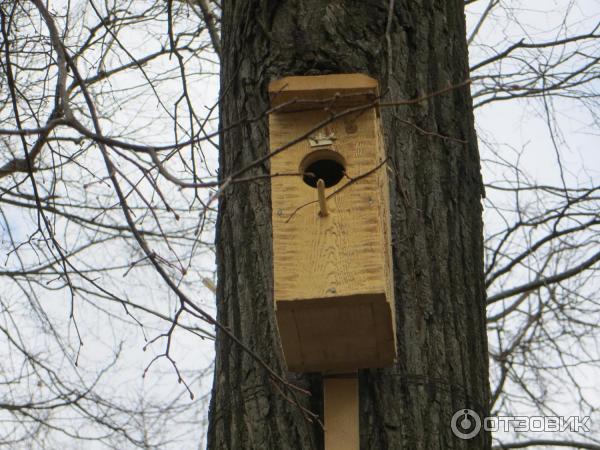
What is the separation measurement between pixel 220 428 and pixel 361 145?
0.80 metres

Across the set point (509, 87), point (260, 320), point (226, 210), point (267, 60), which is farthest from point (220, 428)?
point (509, 87)

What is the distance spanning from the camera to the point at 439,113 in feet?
10.0

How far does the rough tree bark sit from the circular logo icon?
2cm

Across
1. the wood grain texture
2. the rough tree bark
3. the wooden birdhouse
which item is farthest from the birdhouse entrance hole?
the wood grain texture

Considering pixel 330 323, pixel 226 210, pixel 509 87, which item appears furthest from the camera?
pixel 509 87

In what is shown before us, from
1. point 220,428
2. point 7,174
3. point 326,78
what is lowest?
point 220,428

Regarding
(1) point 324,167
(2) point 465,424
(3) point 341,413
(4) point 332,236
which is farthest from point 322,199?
(2) point 465,424

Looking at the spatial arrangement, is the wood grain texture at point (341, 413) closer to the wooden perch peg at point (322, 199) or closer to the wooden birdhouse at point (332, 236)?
the wooden birdhouse at point (332, 236)

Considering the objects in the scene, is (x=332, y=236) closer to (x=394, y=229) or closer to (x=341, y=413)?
(x=394, y=229)

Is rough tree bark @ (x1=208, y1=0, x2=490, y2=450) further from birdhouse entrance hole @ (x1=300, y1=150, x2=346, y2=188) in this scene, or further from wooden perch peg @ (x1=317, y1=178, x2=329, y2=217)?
wooden perch peg @ (x1=317, y1=178, x2=329, y2=217)

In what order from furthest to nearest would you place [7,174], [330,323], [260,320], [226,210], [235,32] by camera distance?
[7,174] → [235,32] → [226,210] → [260,320] → [330,323]

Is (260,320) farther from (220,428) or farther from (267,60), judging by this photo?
(267,60)

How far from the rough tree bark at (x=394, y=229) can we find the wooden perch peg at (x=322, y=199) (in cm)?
29

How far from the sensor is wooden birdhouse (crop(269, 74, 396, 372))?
2.55 meters
